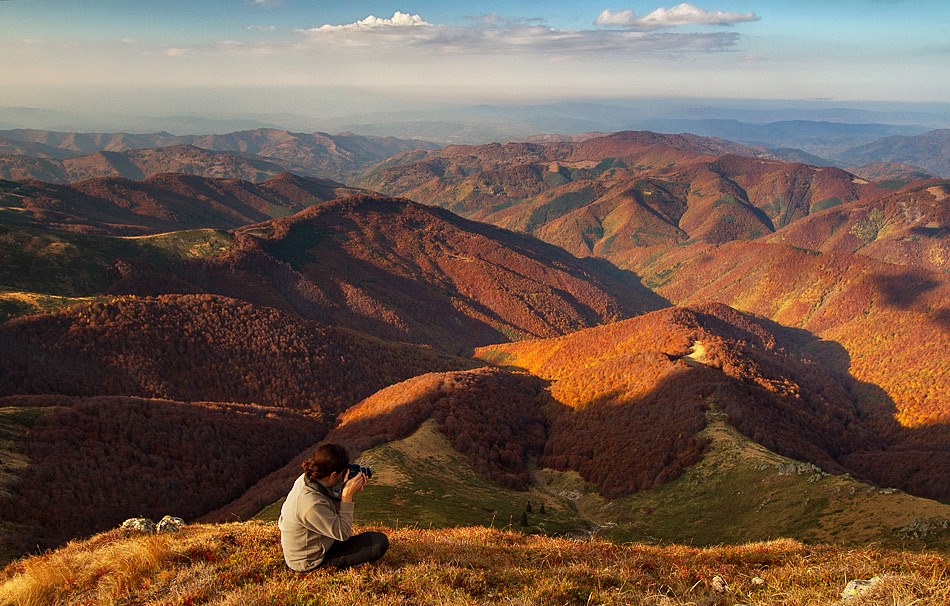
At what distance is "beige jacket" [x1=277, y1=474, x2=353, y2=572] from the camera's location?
1142 cm

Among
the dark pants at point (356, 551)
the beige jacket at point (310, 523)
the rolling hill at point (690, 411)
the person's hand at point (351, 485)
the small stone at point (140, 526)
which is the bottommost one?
Result: the rolling hill at point (690, 411)

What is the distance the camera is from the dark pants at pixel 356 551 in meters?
12.4

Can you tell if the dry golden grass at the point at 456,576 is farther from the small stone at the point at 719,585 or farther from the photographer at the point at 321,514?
the photographer at the point at 321,514

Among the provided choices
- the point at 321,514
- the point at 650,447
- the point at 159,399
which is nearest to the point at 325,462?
the point at 321,514

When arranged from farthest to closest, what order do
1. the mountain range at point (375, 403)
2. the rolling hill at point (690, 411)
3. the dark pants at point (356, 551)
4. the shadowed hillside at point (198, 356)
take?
1. the shadowed hillside at point (198, 356)
2. the rolling hill at point (690, 411)
3. the mountain range at point (375, 403)
4. the dark pants at point (356, 551)

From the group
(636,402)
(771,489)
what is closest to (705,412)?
(636,402)

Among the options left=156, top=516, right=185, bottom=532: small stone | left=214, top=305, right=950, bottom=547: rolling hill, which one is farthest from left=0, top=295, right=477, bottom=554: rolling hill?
left=156, top=516, right=185, bottom=532: small stone

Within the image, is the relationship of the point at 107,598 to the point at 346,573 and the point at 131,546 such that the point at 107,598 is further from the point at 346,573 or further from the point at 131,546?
the point at 346,573

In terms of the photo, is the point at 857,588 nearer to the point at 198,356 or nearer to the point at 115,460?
the point at 115,460

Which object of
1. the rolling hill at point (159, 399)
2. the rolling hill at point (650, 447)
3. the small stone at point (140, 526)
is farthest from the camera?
the rolling hill at point (159, 399)

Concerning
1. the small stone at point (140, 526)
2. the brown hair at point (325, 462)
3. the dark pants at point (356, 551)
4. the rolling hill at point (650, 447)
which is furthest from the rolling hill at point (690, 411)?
the brown hair at point (325, 462)

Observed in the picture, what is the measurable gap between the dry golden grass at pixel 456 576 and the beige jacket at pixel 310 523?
17.5 inches

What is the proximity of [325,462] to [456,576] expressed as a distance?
14.7 feet

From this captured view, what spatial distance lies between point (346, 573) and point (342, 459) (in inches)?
111
